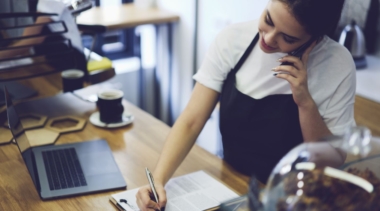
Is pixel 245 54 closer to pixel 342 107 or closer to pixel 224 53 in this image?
pixel 224 53

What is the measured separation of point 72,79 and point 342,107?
3.11 ft

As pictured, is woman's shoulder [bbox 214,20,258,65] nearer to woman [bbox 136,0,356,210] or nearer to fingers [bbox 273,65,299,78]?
woman [bbox 136,0,356,210]

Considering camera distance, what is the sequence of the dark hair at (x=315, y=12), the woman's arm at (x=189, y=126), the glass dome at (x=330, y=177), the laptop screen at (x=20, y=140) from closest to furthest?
the glass dome at (x=330, y=177), the dark hair at (x=315, y=12), the laptop screen at (x=20, y=140), the woman's arm at (x=189, y=126)

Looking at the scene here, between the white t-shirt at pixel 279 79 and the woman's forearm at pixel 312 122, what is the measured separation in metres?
0.04

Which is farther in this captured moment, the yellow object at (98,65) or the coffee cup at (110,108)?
the yellow object at (98,65)

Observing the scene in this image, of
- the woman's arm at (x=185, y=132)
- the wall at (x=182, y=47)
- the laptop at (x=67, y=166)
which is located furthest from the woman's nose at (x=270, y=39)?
the wall at (x=182, y=47)

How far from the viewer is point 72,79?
1.73 meters

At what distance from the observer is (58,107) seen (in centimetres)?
180

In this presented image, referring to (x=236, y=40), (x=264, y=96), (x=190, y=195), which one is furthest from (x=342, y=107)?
(x=190, y=195)

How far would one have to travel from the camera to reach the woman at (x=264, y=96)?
1.25 meters

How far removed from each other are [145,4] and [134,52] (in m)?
0.40

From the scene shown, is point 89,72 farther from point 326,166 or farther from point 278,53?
point 326,166

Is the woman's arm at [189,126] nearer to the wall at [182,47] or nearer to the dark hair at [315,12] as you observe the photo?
the dark hair at [315,12]

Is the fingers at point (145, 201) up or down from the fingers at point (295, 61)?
down
